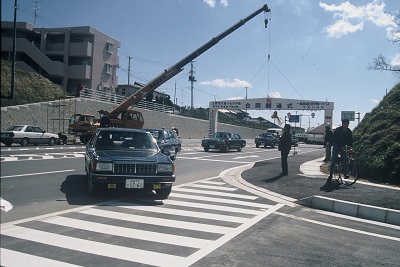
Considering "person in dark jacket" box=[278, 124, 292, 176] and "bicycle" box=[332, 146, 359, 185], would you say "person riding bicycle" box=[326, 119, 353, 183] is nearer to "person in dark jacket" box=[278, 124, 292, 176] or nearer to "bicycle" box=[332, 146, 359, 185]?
"bicycle" box=[332, 146, 359, 185]

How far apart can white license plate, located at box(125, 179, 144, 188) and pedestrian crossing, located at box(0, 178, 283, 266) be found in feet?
1.29

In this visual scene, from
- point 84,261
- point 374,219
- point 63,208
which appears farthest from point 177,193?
point 84,261

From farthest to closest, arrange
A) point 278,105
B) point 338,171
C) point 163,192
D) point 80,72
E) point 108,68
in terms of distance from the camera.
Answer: point 278,105 < point 80,72 < point 108,68 < point 338,171 < point 163,192

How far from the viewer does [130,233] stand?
5801 millimetres

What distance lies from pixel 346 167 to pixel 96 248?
874 cm

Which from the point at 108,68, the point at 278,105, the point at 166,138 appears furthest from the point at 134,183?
the point at 278,105

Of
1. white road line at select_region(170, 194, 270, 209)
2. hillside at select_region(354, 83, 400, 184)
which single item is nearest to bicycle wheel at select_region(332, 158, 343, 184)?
hillside at select_region(354, 83, 400, 184)

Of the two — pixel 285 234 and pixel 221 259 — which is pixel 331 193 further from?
pixel 221 259

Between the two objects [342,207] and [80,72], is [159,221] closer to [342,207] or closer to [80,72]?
[342,207]

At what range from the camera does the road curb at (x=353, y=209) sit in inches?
305

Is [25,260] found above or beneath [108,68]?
beneath

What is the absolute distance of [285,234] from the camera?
6.24 metres

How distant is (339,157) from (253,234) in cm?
668

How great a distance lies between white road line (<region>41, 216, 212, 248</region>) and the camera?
5465mm
